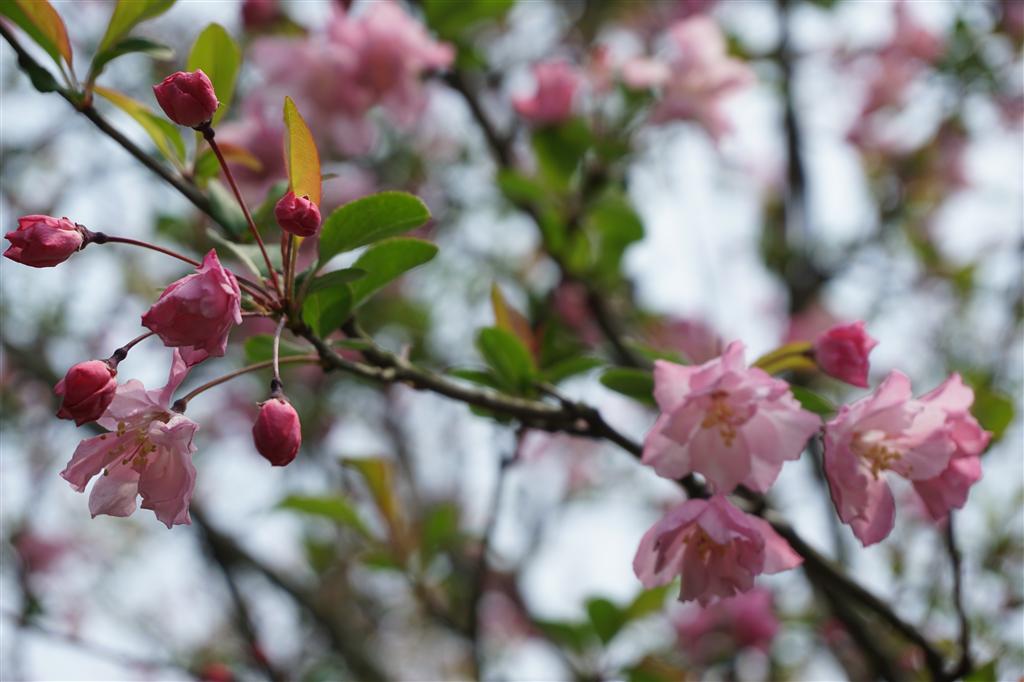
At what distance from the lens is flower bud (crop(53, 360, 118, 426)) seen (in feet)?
3.18

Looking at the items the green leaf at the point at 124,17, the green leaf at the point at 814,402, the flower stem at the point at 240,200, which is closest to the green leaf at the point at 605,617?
the green leaf at the point at 814,402

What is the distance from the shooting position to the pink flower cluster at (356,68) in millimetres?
2234

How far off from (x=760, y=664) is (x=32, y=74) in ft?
8.86

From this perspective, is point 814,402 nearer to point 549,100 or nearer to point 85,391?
point 85,391

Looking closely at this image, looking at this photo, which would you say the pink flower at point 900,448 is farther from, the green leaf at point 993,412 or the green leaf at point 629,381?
the green leaf at point 993,412

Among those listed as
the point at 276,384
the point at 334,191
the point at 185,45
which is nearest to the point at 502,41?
the point at 185,45

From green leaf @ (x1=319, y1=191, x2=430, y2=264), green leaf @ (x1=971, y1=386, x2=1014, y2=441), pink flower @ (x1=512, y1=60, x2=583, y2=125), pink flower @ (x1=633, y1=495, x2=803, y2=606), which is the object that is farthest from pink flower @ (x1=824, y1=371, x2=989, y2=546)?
pink flower @ (x1=512, y1=60, x2=583, y2=125)

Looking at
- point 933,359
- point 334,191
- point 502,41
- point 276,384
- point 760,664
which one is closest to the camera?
point 276,384

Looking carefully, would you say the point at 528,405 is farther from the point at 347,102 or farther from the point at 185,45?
the point at 185,45

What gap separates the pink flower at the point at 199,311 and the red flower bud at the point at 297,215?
3.6 inches

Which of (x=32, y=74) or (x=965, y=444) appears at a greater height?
(x=32, y=74)

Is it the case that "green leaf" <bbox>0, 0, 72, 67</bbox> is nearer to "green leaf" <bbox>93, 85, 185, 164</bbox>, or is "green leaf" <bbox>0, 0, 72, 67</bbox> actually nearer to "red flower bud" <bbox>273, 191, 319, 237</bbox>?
"green leaf" <bbox>93, 85, 185, 164</bbox>

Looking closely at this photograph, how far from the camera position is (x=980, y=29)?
11.4ft

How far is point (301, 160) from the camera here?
108 cm
